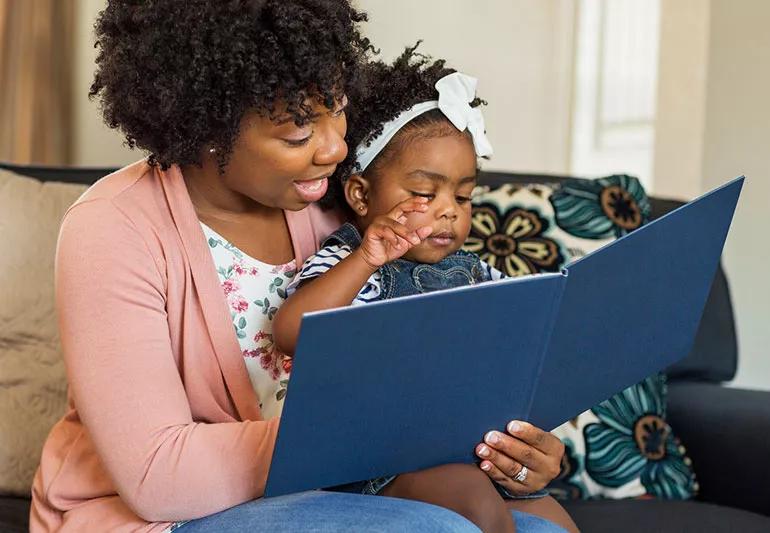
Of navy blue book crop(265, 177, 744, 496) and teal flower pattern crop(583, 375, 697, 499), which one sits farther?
teal flower pattern crop(583, 375, 697, 499)

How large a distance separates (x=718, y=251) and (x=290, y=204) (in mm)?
566

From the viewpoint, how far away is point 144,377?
1252 mm

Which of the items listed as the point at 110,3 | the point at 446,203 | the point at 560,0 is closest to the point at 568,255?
the point at 446,203

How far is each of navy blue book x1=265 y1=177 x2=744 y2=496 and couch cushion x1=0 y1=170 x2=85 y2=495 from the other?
776 mm

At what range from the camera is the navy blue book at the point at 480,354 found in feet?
3.56

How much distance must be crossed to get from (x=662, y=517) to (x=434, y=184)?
646 millimetres

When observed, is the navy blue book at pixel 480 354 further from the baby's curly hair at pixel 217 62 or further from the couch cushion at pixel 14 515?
the couch cushion at pixel 14 515

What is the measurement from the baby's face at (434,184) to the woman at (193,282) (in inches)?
8.2

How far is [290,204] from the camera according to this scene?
1.40m

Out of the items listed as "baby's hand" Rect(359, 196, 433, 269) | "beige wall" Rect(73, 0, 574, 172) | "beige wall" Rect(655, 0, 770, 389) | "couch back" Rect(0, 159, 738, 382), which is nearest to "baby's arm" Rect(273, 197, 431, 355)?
"baby's hand" Rect(359, 196, 433, 269)

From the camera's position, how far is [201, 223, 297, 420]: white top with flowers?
1464 millimetres

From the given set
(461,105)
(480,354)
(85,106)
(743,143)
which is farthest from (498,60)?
(480,354)

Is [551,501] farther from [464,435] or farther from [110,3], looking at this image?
[110,3]

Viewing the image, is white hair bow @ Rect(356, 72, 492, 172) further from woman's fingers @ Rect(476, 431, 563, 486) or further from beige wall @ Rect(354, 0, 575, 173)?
beige wall @ Rect(354, 0, 575, 173)
